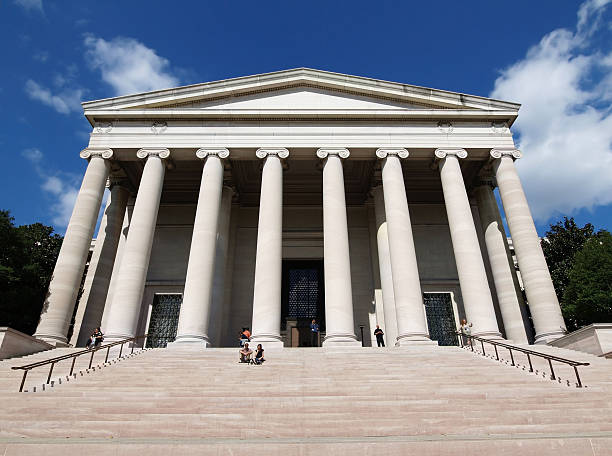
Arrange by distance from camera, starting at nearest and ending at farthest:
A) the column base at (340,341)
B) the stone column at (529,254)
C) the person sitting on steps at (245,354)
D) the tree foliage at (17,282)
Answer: the person sitting on steps at (245,354) < the column base at (340,341) < the stone column at (529,254) < the tree foliage at (17,282)

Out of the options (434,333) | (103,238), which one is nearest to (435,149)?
(434,333)

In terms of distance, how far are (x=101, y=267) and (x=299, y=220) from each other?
1564cm

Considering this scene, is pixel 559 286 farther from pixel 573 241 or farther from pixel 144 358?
pixel 144 358

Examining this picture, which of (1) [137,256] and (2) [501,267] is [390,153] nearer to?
(2) [501,267]

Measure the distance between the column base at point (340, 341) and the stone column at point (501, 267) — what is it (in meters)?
11.1

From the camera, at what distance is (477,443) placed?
9.88 metres

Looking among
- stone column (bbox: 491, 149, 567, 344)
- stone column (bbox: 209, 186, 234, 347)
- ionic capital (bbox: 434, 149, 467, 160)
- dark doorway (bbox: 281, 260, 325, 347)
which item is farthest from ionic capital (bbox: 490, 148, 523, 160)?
stone column (bbox: 209, 186, 234, 347)

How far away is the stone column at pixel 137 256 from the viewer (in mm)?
23344

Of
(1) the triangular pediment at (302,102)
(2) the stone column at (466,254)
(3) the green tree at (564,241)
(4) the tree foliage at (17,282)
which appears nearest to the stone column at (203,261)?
(1) the triangular pediment at (302,102)

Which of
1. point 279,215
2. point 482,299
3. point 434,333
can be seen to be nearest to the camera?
point 482,299

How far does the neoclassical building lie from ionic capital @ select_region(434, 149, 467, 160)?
0.11 m

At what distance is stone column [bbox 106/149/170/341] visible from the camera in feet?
76.6

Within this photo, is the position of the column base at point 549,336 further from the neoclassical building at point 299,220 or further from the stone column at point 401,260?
the stone column at point 401,260

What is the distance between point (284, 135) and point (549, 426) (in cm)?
2251
